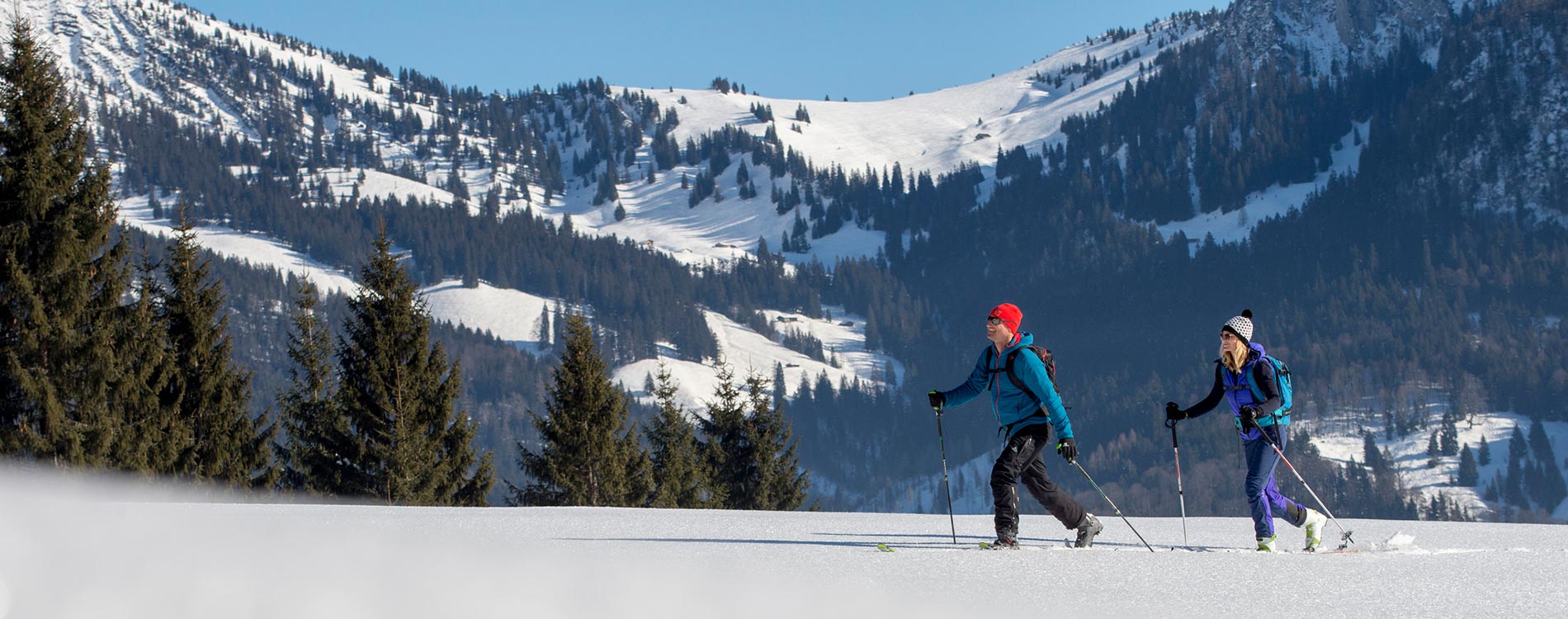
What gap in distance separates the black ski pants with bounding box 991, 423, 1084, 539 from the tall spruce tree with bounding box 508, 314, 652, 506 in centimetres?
2644

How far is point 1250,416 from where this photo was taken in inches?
468

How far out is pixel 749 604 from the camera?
8.37 metres

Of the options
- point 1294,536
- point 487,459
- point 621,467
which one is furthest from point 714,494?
point 1294,536

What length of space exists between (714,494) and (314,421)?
14139 millimetres

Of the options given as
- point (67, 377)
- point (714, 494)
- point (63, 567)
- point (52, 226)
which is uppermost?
point (52, 226)

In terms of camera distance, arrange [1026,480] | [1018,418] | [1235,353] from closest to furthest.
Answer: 1. [1026,480]
2. [1018,418]
3. [1235,353]

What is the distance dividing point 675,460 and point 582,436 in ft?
23.9

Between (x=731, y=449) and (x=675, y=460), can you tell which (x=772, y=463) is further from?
(x=675, y=460)

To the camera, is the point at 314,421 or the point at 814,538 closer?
the point at 814,538

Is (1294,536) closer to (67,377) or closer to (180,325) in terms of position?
(67,377)

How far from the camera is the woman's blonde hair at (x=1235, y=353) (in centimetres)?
1203

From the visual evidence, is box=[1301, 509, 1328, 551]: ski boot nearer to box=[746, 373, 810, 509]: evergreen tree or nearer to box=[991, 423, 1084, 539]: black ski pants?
box=[991, 423, 1084, 539]: black ski pants

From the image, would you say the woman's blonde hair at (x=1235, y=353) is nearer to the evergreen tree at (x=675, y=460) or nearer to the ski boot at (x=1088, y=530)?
the ski boot at (x=1088, y=530)

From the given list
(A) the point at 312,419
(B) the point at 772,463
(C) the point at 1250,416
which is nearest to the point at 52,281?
(A) the point at 312,419
